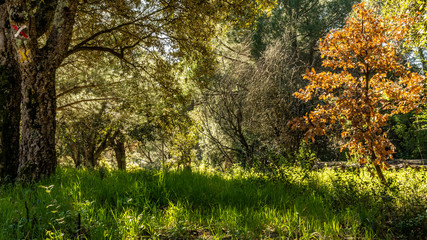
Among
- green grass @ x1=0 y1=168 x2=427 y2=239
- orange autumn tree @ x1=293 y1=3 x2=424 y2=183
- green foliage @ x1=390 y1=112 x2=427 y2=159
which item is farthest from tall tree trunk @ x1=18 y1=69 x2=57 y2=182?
green foliage @ x1=390 y1=112 x2=427 y2=159

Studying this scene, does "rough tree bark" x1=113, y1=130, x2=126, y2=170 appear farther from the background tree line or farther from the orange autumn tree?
the orange autumn tree

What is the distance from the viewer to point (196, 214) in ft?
9.64

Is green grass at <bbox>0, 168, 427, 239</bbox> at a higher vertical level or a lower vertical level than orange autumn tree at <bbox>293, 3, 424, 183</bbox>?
lower

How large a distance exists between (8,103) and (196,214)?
4.14m

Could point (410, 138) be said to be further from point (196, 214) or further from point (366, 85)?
point (196, 214)

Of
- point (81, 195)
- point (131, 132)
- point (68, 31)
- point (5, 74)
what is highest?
point (68, 31)

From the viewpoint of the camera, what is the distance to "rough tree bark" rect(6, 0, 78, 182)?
4.23m

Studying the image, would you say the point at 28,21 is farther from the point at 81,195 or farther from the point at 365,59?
the point at 365,59

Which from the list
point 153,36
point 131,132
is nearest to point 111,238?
point 153,36

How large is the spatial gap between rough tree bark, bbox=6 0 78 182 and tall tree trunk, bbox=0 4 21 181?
47 centimetres

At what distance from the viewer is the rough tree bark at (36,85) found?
4.23 meters

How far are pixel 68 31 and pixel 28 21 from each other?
0.59 metres

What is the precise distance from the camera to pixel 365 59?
4.65m

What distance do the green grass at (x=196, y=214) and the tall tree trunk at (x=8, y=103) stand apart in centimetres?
75
